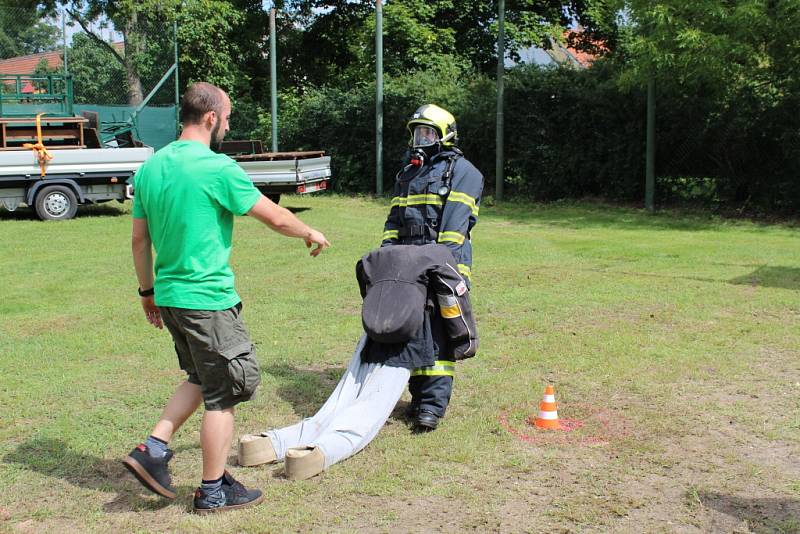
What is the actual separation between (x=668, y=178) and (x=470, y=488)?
1651cm

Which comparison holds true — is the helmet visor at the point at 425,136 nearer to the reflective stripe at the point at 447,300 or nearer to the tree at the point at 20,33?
the reflective stripe at the point at 447,300

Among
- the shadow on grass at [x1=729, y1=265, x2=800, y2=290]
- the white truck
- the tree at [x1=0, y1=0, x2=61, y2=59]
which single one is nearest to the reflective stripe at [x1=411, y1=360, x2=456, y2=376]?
the shadow on grass at [x1=729, y1=265, x2=800, y2=290]

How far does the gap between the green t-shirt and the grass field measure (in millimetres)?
1067

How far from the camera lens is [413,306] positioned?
17.8ft

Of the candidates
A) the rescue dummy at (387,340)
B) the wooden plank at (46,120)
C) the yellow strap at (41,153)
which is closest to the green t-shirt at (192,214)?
the rescue dummy at (387,340)

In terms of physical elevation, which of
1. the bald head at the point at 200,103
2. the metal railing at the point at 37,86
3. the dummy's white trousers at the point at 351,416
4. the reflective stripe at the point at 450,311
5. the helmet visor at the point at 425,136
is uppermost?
the metal railing at the point at 37,86

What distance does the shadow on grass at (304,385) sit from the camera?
6043 millimetres

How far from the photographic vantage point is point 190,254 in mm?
4148

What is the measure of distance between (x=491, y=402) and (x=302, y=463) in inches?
68.7

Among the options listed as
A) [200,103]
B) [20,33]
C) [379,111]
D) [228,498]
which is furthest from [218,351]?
[20,33]

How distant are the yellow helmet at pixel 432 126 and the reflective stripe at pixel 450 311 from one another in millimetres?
1116

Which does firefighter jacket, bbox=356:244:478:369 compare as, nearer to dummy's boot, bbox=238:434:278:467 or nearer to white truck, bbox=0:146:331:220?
dummy's boot, bbox=238:434:278:467

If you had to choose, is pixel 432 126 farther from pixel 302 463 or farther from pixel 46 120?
pixel 46 120

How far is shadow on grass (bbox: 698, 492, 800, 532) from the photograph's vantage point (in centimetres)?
418
